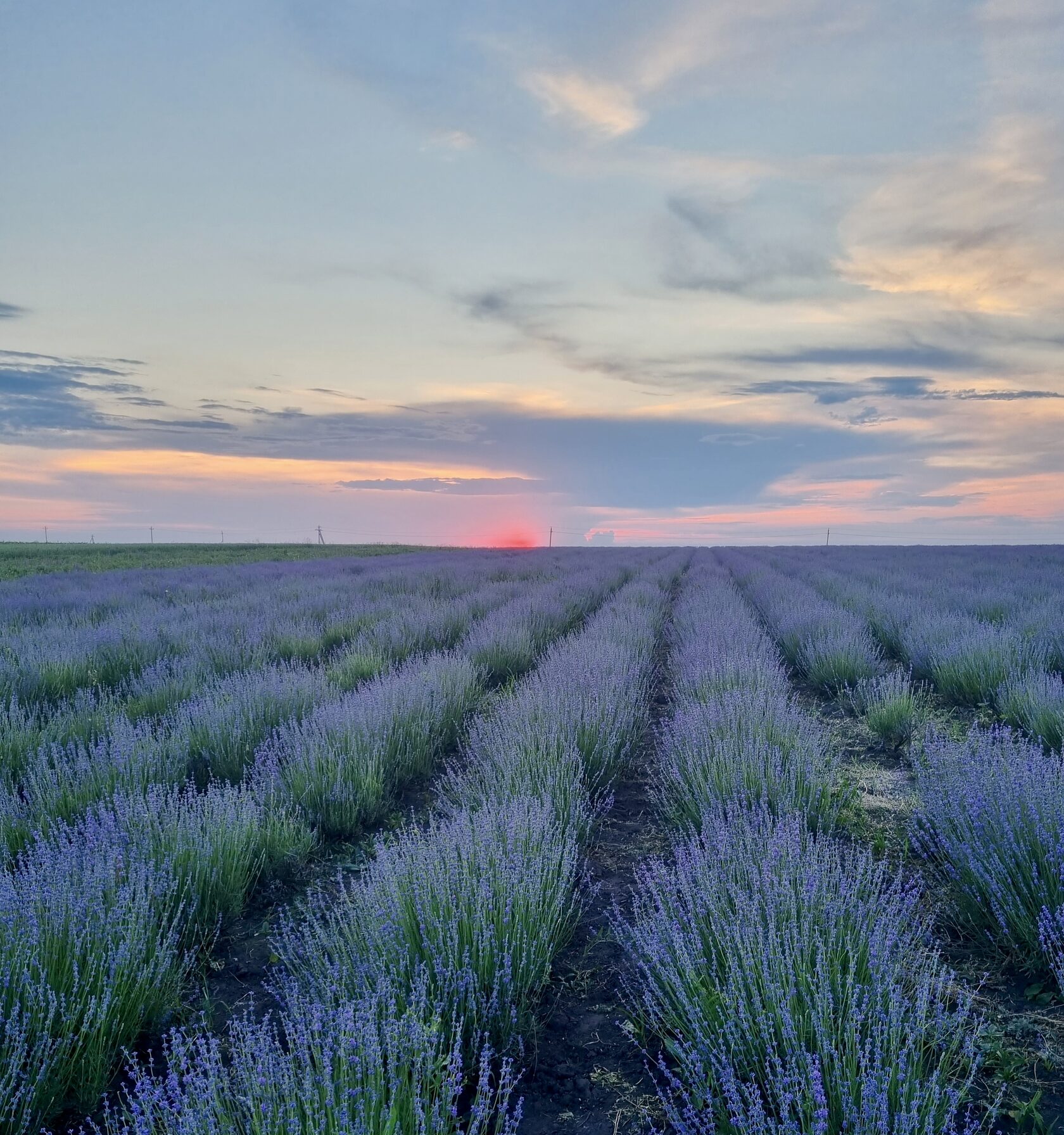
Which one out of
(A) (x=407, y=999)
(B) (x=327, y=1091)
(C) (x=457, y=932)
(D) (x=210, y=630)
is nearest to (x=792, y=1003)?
(C) (x=457, y=932)

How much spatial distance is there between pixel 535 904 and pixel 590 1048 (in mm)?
433

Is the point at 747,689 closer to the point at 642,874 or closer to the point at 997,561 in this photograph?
the point at 642,874

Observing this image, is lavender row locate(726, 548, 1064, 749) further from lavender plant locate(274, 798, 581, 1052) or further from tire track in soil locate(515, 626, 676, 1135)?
lavender plant locate(274, 798, 581, 1052)

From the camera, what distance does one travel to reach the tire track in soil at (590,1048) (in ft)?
6.33

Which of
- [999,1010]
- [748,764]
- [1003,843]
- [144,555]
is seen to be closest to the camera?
[999,1010]

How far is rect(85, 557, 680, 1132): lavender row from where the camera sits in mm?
1483

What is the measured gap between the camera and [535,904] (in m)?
2.33

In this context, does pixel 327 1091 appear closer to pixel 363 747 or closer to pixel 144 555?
pixel 363 747

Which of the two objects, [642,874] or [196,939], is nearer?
[196,939]

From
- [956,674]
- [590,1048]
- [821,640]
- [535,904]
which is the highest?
[821,640]

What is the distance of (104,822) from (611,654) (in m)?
3.82

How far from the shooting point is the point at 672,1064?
2082mm

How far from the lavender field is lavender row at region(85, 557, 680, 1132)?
18 mm

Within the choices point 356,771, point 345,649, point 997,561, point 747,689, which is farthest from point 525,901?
point 997,561
